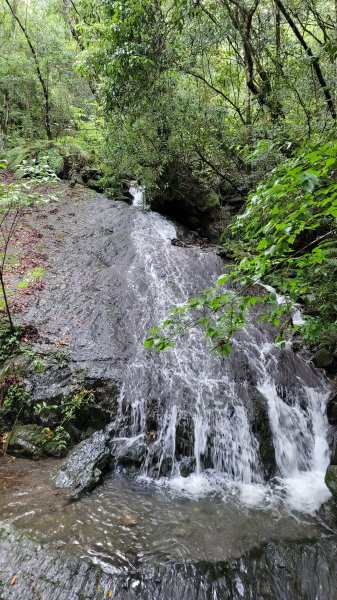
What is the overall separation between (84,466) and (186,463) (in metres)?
1.57

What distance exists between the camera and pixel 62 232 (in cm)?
1159

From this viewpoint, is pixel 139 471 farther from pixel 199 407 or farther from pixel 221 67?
pixel 221 67

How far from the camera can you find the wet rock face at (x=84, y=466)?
4.57m

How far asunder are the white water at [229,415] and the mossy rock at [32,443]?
119 cm

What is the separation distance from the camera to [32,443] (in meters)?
5.24

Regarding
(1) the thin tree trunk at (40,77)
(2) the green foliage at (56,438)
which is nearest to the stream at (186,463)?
(2) the green foliage at (56,438)

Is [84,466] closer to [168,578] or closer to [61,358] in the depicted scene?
[168,578]

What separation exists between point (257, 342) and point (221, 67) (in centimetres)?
1063

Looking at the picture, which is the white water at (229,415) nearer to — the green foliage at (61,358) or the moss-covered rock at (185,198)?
the green foliage at (61,358)

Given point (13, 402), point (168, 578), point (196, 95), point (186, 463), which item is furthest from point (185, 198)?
point (168, 578)

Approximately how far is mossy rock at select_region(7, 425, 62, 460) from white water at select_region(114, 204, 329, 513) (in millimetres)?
1186

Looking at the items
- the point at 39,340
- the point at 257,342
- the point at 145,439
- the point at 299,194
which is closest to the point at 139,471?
the point at 145,439

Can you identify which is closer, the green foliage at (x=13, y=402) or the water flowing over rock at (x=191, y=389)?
the water flowing over rock at (x=191, y=389)

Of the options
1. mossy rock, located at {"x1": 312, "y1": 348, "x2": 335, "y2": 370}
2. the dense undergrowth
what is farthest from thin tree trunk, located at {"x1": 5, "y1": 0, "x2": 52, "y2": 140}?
mossy rock, located at {"x1": 312, "y1": 348, "x2": 335, "y2": 370}
